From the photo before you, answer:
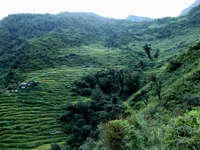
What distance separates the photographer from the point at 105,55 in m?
116

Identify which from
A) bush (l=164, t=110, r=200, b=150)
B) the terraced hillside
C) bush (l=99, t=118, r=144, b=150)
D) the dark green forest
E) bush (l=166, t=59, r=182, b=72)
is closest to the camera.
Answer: bush (l=164, t=110, r=200, b=150)

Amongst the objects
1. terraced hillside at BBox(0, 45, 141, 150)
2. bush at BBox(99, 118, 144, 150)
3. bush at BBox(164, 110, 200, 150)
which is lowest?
terraced hillside at BBox(0, 45, 141, 150)

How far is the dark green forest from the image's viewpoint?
13171 millimetres

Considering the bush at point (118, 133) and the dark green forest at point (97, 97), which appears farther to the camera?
the dark green forest at point (97, 97)

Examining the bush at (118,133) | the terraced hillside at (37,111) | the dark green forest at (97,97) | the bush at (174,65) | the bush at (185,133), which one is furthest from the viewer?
the terraced hillside at (37,111)

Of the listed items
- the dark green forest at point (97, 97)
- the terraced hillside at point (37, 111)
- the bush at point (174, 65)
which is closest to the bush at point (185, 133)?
the dark green forest at point (97, 97)

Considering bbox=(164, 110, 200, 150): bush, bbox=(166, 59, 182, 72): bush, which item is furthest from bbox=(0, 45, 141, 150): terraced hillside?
bbox=(164, 110, 200, 150): bush

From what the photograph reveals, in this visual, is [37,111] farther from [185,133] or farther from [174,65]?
[185,133]

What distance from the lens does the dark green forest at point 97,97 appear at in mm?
13171

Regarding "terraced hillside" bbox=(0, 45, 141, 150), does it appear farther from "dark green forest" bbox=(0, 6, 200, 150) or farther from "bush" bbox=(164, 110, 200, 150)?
"bush" bbox=(164, 110, 200, 150)

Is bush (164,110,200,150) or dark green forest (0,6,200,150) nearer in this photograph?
bush (164,110,200,150)

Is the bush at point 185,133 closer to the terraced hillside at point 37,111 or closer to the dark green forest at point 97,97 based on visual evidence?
the dark green forest at point 97,97

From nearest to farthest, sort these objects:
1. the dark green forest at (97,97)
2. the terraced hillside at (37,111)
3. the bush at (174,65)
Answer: the dark green forest at (97,97) → the bush at (174,65) → the terraced hillside at (37,111)

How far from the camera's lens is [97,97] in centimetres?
6219
